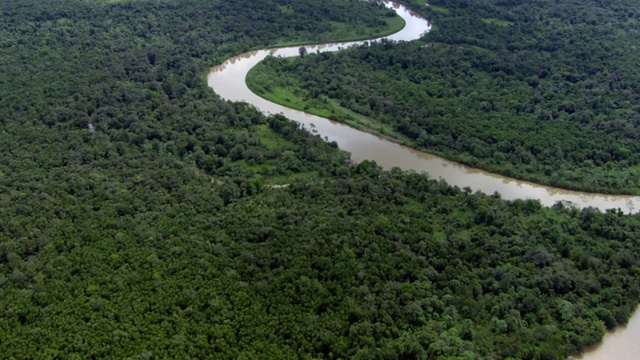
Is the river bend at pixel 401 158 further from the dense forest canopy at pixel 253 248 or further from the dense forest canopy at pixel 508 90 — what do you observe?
the dense forest canopy at pixel 253 248

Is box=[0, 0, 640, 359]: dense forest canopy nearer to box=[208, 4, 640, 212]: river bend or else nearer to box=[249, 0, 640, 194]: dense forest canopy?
box=[208, 4, 640, 212]: river bend

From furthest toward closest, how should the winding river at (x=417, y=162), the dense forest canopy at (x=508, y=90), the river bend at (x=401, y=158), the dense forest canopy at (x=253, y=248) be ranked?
1. the dense forest canopy at (x=508, y=90)
2. the river bend at (x=401, y=158)
3. the winding river at (x=417, y=162)
4. the dense forest canopy at (x=253, y=248)

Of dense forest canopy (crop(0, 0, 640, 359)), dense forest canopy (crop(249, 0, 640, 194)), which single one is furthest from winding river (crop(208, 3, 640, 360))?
dense forest canopy (crop(0, 0, 640, 359))

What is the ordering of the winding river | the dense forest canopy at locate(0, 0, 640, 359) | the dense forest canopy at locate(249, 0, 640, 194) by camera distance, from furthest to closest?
1. the dense forest canopy at locate(249, 0, 640, 194)
2. the winding river
3. the dense forest canopy at locate(0, 0, 640, 359)

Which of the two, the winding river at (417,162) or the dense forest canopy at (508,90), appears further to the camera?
the dense forest canopy at (508,90)

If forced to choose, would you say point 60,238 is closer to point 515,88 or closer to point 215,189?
point 215,189

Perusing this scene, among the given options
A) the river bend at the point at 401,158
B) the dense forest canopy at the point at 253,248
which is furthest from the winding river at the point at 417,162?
the dense forest canopy at the point at 253,248
